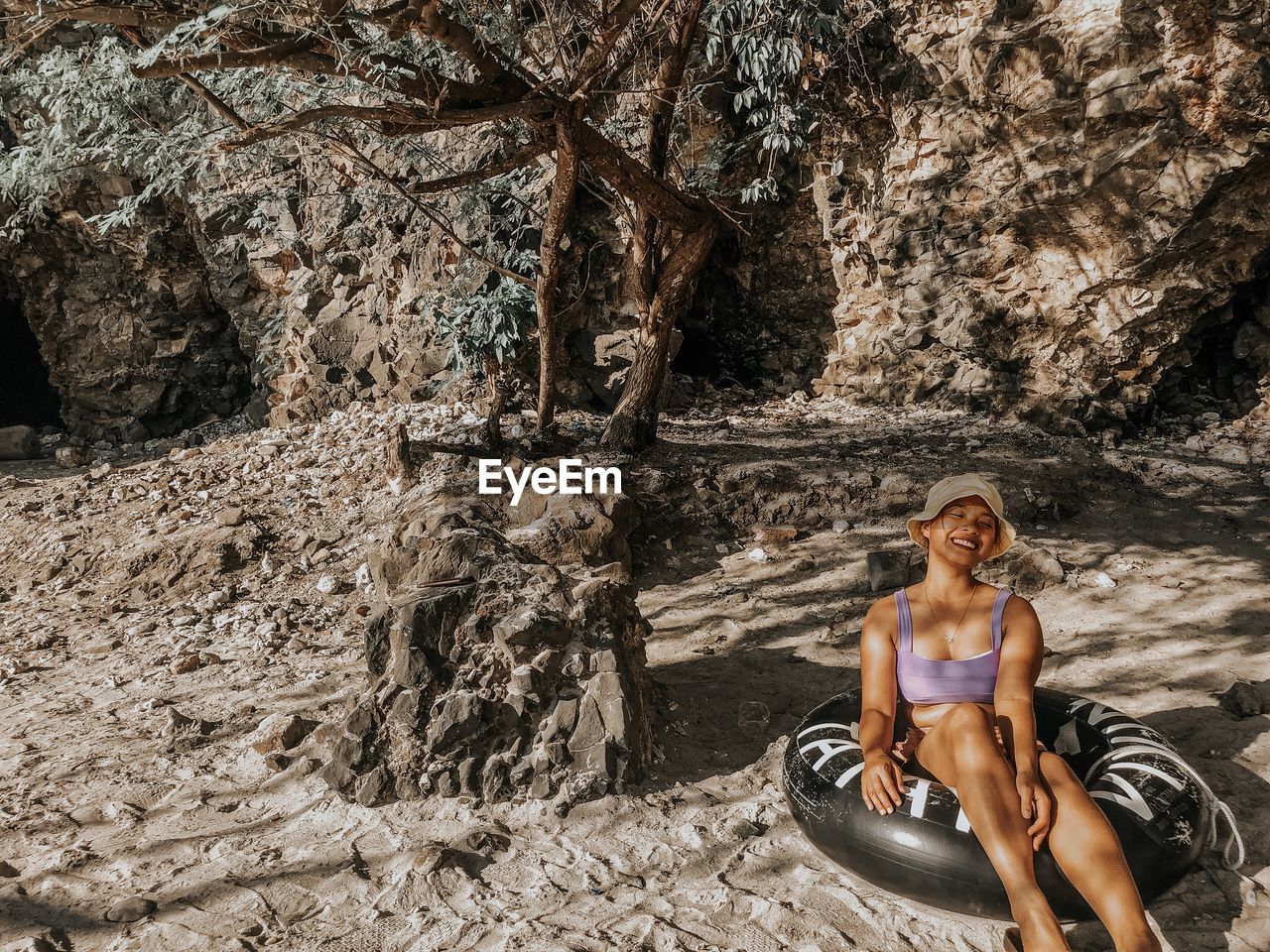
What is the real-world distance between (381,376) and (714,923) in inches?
243

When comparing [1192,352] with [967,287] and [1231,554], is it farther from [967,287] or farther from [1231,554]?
[1231,554]

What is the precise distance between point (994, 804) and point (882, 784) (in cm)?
30

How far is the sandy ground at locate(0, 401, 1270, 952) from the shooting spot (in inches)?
89.1

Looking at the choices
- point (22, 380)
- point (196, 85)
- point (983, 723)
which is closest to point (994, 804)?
point (983, 723)

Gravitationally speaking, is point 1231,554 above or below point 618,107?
below

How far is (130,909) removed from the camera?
7.44ft

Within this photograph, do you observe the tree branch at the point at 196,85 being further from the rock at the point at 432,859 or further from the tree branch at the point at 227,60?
the rock at the point at 432,859

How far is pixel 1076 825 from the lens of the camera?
1981mm

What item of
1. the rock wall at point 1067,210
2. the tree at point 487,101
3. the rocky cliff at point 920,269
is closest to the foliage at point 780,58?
the tree at point 487,101

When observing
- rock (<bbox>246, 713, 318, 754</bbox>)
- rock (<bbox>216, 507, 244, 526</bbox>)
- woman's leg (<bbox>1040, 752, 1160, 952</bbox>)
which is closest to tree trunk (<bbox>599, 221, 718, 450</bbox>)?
rock (<bbox>216, 507, 244, 526</bbox>)

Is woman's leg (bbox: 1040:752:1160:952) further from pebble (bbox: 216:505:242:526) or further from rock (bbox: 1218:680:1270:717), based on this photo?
pebble (bbox: 216:505:242:526)

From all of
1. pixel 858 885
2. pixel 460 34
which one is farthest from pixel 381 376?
pixel 858 885

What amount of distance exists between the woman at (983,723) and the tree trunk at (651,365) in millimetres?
3499

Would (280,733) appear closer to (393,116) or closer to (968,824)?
(968,824)
